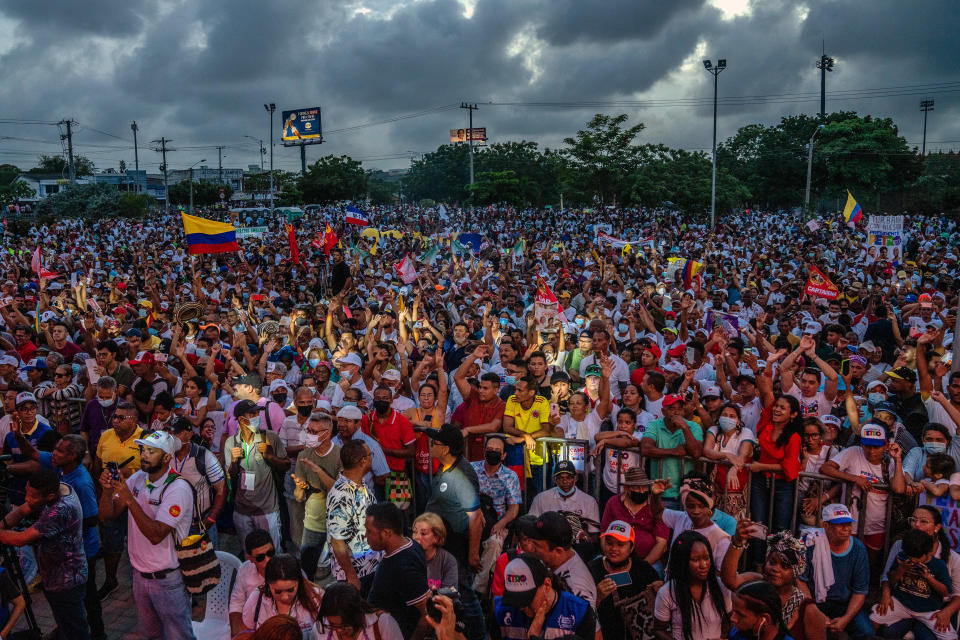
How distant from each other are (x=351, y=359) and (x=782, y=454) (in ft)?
15.2

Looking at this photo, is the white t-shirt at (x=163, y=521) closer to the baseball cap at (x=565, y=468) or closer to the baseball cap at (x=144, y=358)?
the baseball cap at (x=565, y=468)

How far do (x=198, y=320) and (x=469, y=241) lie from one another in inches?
369

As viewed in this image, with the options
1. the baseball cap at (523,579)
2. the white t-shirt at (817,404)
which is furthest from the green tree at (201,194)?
the baseball cap at (523,579)

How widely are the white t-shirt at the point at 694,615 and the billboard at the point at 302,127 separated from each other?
8264 centimetres

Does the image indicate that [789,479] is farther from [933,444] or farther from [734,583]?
[734,583]

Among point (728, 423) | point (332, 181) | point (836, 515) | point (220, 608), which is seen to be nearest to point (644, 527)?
point (836, 515)

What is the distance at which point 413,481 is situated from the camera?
19.3ft

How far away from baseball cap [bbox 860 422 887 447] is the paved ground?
4942 millimetres

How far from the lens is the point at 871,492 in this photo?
514cm

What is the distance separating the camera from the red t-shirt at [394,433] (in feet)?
18.6

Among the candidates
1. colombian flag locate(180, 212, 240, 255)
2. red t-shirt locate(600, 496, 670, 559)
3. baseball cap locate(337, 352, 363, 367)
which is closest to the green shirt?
red t-shirt locate(600, 496, 670, 559)

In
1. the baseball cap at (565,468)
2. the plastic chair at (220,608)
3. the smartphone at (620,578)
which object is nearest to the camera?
the plastic chair at (220,608)

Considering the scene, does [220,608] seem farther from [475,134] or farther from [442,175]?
[475,134]

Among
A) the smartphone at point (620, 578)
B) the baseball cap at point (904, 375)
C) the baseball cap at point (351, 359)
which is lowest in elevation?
the smartphone at point (620, 578)
